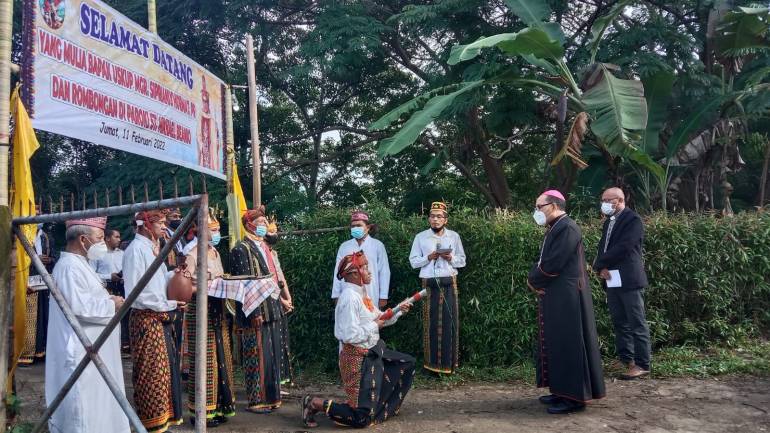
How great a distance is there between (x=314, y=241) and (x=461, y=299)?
6.76ft

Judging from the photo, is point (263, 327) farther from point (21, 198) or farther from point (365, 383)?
point (21, 198)

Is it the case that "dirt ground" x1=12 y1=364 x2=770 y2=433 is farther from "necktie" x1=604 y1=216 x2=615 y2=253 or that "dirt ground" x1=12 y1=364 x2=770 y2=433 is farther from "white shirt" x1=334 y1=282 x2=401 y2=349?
"necktie" x1=604 y1=216 x2=615 y2=253

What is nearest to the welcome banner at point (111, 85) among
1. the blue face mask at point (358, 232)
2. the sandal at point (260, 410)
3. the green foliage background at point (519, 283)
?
the blue face mask at point (358, 232)

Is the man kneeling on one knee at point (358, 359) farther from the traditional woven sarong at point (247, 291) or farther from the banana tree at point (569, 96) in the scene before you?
the banana tree at point (569, 96)

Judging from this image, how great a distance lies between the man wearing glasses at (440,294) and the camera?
23.8 ft

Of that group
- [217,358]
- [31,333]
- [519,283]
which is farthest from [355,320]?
[31,333]

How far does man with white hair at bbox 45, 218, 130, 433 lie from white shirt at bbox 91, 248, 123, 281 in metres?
4.39

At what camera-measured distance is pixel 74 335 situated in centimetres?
434

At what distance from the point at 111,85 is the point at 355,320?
269 centimetres

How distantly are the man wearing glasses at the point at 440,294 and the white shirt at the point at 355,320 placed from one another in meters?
1.96

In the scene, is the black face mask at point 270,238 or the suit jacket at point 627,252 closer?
the suit jacket at point 627,252

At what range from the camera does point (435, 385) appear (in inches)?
278

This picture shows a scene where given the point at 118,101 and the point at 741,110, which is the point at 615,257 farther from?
the point at 118,101

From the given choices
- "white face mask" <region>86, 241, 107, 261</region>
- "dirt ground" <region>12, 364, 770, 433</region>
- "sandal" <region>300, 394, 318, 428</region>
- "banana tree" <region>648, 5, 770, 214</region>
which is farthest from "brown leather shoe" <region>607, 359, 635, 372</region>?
"white face mask" <region>86, 241, 107, 261</region>
